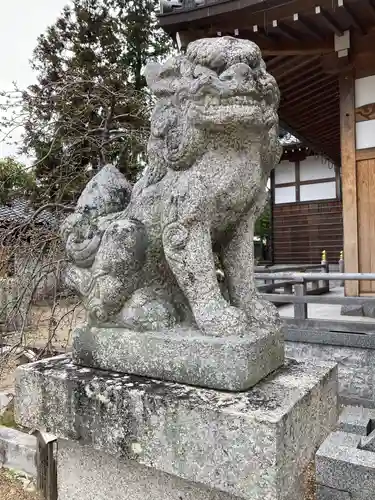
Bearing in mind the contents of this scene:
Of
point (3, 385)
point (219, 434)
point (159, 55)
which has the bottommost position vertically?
point (3, 385)

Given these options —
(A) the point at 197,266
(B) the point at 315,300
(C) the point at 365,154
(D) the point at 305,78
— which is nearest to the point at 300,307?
(B) the point at 315,300

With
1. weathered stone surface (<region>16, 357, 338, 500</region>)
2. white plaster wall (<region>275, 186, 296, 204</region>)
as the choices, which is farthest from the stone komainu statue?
white plaster wall (<region>275, 186, 296, 204</region>)

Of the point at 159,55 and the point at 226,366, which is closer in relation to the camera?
the point at 226,366

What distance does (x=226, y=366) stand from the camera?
4.28 feet

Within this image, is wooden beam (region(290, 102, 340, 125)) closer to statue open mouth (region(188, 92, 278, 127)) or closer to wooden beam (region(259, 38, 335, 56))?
wooden beam (region(259, 38, 335, 56))

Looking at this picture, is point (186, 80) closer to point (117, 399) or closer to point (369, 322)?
point (117, 399)

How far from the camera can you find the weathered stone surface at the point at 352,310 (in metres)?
4.74

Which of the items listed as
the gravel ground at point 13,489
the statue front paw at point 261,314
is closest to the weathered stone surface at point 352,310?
the statue front paw at point 261,314

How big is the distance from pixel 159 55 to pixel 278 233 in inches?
239

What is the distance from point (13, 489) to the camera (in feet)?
9.34

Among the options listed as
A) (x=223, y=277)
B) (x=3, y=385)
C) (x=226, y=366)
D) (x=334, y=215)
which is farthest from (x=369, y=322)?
(x=334, y=215)

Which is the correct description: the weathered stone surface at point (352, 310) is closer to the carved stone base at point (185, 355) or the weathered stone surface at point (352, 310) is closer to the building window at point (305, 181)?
the carved stone base at point (185, 355)

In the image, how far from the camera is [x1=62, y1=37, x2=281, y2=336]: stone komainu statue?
135 centimetres

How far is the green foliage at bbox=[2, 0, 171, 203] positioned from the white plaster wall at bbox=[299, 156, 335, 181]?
17.5 feet
